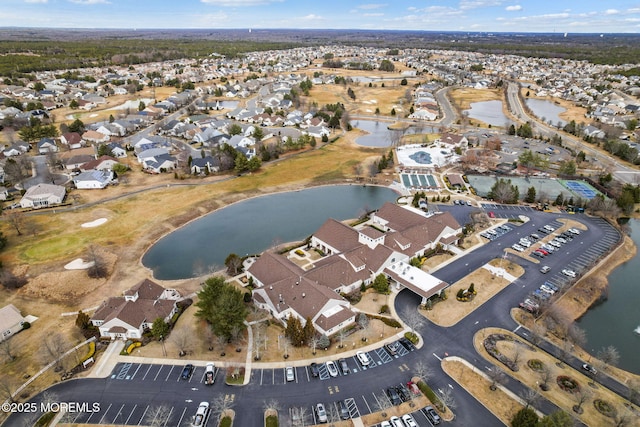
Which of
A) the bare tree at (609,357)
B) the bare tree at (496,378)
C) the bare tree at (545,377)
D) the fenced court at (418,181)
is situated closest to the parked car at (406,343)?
the bare tree at (496,378)

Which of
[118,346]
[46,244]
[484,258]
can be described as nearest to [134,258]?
[46,244]

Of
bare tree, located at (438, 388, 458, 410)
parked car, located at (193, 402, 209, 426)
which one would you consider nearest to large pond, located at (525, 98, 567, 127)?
bare tree, located at (438, 388, 458, 410)

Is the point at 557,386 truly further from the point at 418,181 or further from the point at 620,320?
the point at 418,181

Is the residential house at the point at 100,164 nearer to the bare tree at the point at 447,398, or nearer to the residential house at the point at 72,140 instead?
the residential house at the point at 72,140

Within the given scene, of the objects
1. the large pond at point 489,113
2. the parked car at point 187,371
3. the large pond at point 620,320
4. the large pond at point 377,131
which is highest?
the large pond at point 489,113

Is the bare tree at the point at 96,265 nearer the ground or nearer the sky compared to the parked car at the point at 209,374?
nearer the sky

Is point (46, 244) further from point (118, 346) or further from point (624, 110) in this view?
point (624, 110)
